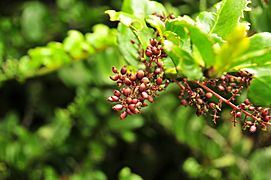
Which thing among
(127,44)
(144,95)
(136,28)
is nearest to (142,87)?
(144,95)

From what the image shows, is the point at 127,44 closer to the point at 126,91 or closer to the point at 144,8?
the point at 144,8

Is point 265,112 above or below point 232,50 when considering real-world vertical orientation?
below

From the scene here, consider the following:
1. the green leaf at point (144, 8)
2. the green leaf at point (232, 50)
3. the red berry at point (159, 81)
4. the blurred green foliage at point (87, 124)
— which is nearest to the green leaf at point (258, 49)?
the green leaf at point (232, 50)

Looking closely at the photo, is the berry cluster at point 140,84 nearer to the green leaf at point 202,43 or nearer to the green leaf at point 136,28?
the green leaf at point 136,28

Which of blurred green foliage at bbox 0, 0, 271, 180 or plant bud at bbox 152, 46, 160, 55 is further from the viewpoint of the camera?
blurred green foliage at bbox 0, 0, 271, 180

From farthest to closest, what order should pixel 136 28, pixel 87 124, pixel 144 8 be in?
pixel 87 124, pixel 144 8, pixel 136 28

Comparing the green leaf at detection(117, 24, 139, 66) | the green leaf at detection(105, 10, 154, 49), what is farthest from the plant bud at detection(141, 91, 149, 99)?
the green leaf at detection(117, 24, 139, 66)

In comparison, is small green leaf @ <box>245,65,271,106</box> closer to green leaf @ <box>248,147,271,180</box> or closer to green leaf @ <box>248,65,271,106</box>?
green leaf @ <box>248,65,271,106</box>
